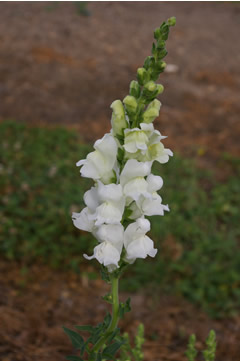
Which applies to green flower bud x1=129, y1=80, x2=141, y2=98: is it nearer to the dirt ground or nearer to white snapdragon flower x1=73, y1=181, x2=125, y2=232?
white snapdragon flower x1=73, y1=181, x2=125, y2=232

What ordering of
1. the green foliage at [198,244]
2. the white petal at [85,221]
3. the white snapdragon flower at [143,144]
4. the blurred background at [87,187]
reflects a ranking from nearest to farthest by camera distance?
the white snapdragon flower at [143,144] → the white petal at [85,221] → the blurred background at [87,187] → the green foliage at [198,244]

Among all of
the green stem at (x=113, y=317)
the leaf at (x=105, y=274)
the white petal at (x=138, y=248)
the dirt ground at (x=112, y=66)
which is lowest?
the green stem at (x=113, y=317)

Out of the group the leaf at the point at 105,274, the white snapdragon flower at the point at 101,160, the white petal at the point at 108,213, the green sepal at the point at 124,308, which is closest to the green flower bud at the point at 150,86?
the white snapdragon flower at the point at 101,160

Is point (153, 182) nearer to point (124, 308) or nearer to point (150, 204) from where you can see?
point (150, 204)

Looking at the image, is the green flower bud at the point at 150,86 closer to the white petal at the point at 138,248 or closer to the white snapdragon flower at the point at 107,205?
the white snapdragon flower at the point at 107,205

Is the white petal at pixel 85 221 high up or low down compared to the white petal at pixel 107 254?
up

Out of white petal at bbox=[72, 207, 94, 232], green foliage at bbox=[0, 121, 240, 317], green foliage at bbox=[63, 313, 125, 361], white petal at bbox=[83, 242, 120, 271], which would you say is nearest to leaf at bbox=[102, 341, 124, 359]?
green foliage at bbox=[63, 313, 125, 361]

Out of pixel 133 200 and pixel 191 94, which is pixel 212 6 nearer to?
pixel 191 94
